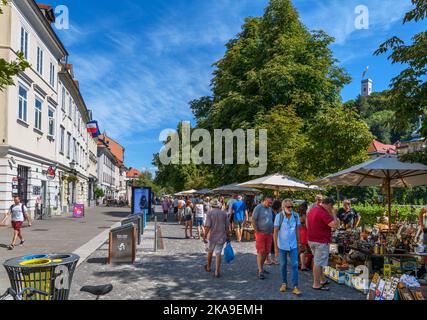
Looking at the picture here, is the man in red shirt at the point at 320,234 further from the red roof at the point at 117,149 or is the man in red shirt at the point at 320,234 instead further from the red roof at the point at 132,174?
the red roof at the point at 132,174

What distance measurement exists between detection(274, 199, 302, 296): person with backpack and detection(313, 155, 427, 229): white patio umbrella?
247 centimetres

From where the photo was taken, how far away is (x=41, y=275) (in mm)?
4883

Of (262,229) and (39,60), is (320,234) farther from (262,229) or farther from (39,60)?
(39,60)

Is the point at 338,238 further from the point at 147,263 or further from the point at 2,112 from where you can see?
the point at 2,112

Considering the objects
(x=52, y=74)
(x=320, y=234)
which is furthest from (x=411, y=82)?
(x=52, y=74)

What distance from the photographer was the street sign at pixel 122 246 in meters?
10.7

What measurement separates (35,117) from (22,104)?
2700 mm

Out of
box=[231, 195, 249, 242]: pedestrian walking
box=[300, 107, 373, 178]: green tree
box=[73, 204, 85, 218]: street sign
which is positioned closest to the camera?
box=[300, 107, 373, 178]: green tree

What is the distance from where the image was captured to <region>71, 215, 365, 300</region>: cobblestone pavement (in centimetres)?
738

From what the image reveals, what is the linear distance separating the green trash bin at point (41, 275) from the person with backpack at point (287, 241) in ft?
13.4

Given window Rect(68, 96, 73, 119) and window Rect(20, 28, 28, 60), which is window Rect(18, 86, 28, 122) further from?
window Rect(68, 96, 73, 119)

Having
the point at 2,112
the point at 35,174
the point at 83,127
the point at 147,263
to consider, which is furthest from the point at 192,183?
the point at 147,263

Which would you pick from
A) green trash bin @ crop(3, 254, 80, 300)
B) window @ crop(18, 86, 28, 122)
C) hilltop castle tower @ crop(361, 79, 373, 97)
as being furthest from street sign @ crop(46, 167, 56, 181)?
hilltop castle tower @ crop(361, 79, 373, 97)
